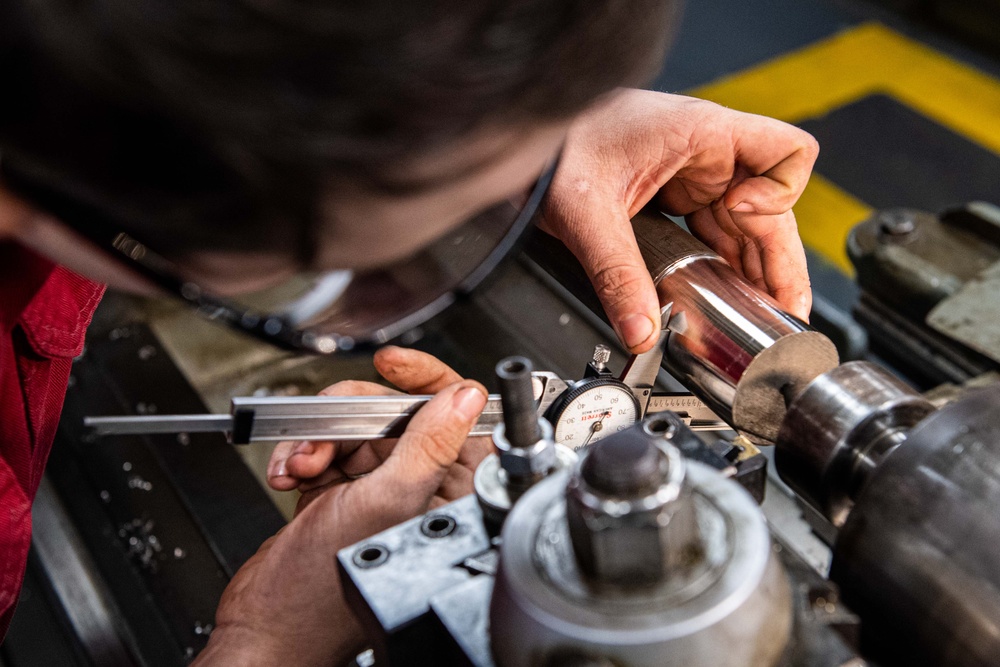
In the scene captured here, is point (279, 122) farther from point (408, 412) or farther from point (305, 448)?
point (305, 448)

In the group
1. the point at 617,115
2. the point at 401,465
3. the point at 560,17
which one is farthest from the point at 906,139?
the point at 560,17

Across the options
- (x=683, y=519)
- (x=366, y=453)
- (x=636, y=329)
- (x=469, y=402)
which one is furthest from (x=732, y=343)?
(x=366, y=453)

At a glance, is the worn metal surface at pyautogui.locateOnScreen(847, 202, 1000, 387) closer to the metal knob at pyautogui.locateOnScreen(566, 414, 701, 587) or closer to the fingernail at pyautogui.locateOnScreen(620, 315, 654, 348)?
the fingernail at pyautogui.locateOnScreen(620, 315, 654, 348)

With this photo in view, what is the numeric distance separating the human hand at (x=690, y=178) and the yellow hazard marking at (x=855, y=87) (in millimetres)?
1532

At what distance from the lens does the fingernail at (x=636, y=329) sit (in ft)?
2.95

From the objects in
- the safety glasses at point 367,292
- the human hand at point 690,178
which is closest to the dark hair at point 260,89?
the safety glasses at point 367,292

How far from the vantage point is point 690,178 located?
111 centimetres

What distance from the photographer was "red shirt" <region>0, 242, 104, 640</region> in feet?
2.94

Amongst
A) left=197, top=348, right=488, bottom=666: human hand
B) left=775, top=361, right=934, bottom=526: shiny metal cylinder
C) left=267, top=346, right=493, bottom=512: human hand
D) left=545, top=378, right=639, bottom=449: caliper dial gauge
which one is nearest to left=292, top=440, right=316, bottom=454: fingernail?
left=267, top=346, right=493, bottom=512: human hand

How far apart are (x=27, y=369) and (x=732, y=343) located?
2.35 ft

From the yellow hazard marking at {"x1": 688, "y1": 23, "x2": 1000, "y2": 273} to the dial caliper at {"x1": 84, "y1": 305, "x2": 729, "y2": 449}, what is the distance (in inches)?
69.3

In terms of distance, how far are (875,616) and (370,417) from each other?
50cm

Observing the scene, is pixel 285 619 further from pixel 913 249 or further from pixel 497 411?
pixel 913 249

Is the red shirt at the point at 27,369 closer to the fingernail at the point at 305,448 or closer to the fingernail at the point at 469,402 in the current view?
the fingernail at the point at 305,448
